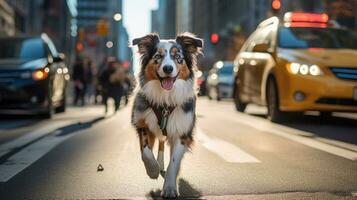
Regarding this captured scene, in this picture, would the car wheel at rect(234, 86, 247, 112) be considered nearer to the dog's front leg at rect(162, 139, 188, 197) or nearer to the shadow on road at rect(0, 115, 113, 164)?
the shadow on road at rect(0, 115, 113, 164)

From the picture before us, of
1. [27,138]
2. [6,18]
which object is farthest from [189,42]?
[6,18]

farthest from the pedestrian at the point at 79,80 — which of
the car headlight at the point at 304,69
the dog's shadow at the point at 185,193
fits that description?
the dog's shadow at the point at 185,193

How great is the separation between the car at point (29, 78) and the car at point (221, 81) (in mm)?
11414

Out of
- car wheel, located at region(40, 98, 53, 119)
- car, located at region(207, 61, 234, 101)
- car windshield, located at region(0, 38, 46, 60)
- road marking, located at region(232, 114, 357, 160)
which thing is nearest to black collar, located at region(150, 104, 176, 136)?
road marking, located at region(232, 114, 357, 160)

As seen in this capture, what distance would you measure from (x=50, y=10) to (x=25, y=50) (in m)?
71.5

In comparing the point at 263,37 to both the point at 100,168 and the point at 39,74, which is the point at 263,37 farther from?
the point at 100,168

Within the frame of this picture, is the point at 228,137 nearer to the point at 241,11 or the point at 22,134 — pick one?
the point at 22,134

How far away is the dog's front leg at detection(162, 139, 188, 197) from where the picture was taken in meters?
5.29

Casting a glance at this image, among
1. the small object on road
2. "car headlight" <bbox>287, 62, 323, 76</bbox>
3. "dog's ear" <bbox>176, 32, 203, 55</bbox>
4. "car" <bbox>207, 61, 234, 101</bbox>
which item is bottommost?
"car" <bbox>207, 61, 234, 101</bbox>

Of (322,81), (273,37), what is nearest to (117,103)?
(273,37)

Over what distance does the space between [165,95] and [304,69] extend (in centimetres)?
599

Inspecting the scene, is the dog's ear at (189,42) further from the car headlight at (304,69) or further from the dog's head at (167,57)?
the car headlight at (304,69)

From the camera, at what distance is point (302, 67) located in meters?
11.6

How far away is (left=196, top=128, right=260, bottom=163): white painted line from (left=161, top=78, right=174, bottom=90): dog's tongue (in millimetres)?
1718
